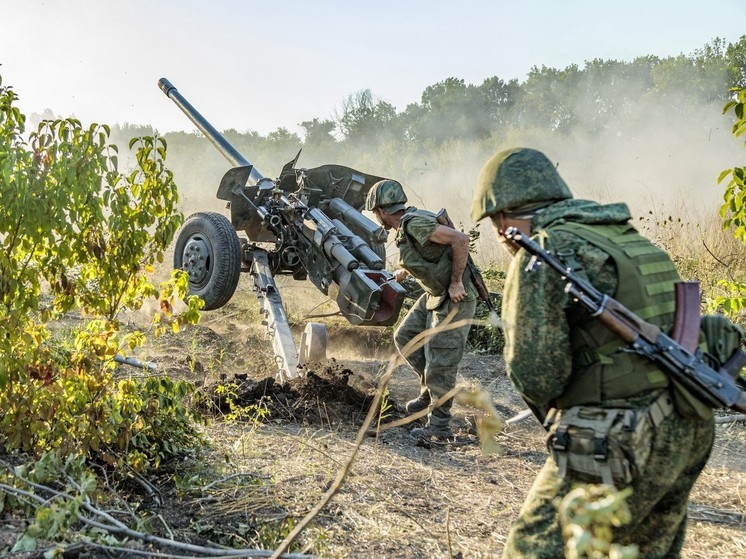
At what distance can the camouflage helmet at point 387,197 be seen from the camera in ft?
18.9

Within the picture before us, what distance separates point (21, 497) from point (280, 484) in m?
1.25

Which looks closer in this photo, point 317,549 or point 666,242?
point 317,549

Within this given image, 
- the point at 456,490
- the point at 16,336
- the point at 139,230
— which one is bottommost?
the point at 456,490

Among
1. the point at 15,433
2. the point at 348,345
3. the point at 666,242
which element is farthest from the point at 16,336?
the point at 666,242

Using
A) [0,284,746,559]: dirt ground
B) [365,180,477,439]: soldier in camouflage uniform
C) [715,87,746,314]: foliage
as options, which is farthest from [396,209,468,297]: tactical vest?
[715,87,746,314]: foliage

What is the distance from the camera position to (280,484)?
4109mm

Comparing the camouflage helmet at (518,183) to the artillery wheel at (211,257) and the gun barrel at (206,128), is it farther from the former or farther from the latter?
the gun barrel at (206,128)

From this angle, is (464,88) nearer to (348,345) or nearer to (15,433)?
(348,345)

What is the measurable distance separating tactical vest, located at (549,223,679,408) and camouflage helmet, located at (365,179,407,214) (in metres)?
3.29

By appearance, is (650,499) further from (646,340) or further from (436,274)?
(436,274)

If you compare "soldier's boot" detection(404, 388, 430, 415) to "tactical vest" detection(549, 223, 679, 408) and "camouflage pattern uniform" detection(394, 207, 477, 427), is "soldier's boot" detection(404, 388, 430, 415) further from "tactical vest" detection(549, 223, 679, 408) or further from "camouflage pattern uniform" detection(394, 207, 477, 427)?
"tactical vest" detection(549, 223, 679, 408)

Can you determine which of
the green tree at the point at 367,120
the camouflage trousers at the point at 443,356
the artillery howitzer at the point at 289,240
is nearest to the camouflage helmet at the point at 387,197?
the camouflage trousers at the point at 443,356

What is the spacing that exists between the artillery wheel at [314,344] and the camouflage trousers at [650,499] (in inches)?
179

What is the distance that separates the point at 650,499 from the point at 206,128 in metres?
8.20
